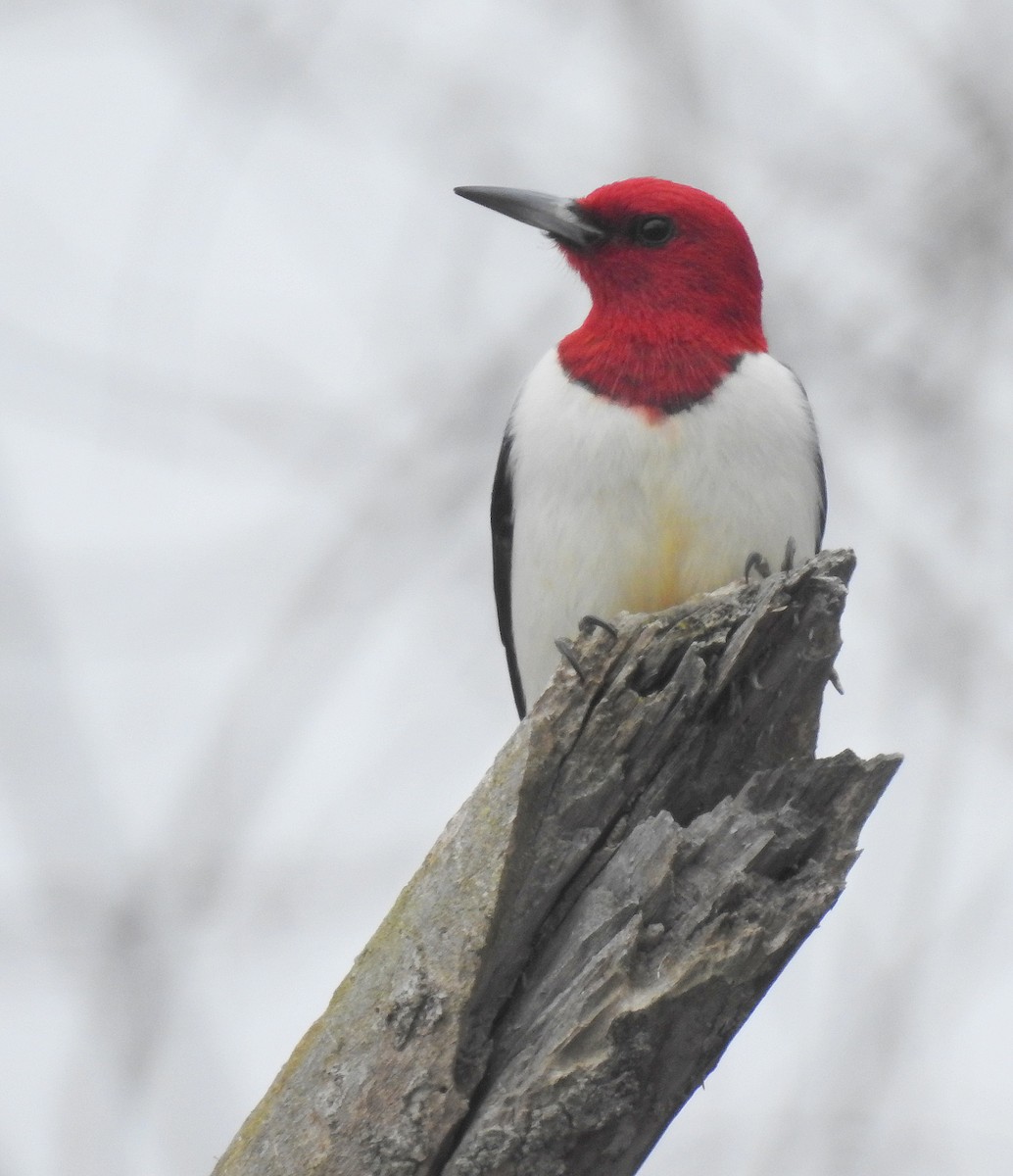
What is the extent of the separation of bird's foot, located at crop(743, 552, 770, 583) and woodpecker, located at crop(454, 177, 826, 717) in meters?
0.01

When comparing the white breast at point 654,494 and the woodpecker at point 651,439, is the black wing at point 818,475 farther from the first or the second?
the white breast at point 654,494

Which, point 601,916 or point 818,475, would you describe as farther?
point 818,475

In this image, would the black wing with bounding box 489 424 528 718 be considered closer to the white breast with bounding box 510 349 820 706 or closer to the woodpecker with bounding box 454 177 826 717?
the woodpecker with bounding box 454 177 826 717

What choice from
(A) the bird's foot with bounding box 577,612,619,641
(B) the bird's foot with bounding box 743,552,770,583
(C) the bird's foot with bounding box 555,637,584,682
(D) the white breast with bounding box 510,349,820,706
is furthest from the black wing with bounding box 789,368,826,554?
(C) the bird's foot with bounding box 555,637,584,682

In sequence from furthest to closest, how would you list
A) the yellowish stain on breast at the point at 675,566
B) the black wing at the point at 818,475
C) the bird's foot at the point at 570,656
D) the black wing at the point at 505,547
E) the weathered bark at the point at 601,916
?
the black wing at the point at 505,547 → the black wing at the point at 818,475 → the yellowish stain on breast at the point at 675,566 → the bird's foot at the point at 570,656 → the weathered bark at the point at 601,916

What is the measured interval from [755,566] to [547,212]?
1.57m

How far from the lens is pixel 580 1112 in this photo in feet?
9.66

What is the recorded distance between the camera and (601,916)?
3182 mm

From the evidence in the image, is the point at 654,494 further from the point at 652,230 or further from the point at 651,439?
the point at 652,230

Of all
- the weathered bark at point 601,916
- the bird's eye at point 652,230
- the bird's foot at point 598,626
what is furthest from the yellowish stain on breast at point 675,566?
the bird's eye at point 652,230

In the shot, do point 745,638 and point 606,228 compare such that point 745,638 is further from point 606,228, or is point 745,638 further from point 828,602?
point 606,228

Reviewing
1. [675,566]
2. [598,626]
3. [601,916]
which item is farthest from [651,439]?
[601,916]

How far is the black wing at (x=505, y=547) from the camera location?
16.5ft

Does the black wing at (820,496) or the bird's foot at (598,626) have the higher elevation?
the black wing at (820,496)
